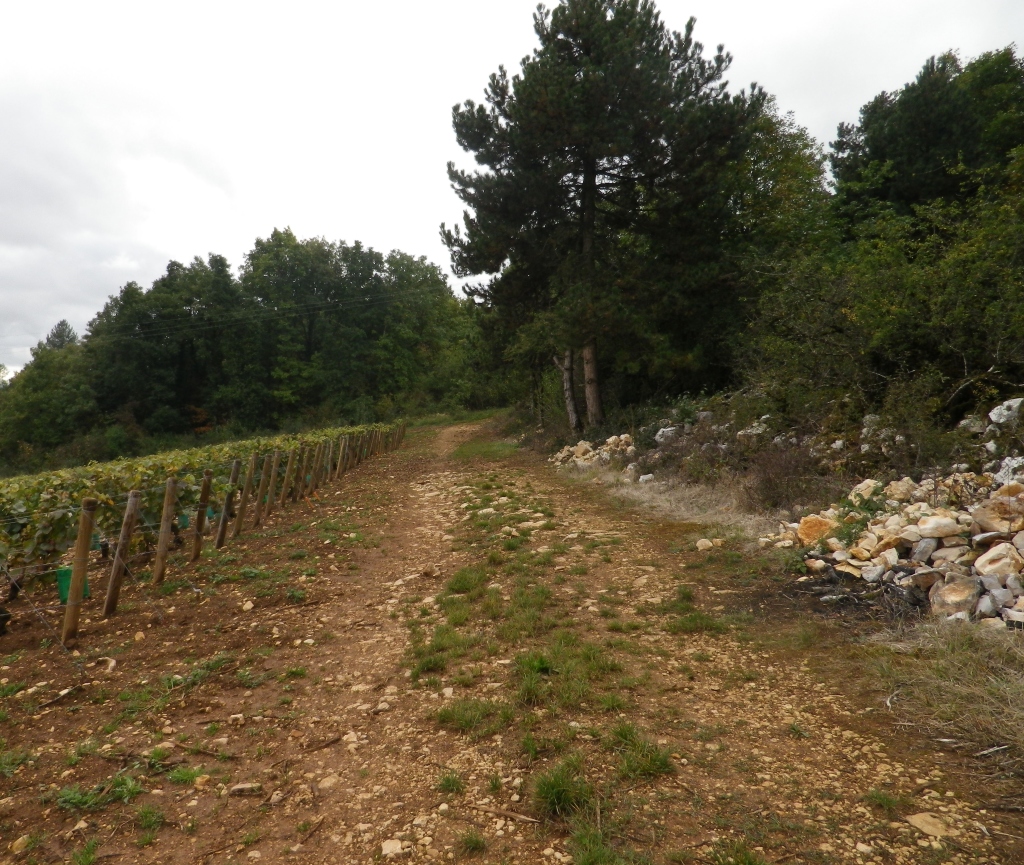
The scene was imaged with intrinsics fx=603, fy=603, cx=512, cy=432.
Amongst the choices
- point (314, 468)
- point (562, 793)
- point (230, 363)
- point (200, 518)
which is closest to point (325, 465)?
point (314, 468)

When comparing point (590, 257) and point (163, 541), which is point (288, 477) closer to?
point (163, 541)

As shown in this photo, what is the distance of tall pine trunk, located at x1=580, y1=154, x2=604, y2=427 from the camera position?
50.4 ft

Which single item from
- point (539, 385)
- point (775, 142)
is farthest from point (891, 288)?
point (539, 385)

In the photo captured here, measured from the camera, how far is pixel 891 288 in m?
8.53

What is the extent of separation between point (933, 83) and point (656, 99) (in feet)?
44.0

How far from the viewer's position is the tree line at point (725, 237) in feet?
26.5

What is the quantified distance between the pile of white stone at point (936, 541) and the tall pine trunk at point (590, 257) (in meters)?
9.31

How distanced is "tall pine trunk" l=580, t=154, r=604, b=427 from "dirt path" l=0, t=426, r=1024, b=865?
10309 mm

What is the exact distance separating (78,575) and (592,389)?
13.7 meters

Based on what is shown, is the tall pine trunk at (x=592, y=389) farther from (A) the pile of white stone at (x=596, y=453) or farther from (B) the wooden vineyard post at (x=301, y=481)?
(B) the wooden vineyard post at (x=301, y=481)

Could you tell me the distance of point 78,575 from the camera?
5.07m

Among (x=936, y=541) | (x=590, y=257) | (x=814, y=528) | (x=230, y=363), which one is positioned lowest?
(x=814, y=528)

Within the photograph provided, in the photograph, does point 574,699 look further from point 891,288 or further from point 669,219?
point 669,219

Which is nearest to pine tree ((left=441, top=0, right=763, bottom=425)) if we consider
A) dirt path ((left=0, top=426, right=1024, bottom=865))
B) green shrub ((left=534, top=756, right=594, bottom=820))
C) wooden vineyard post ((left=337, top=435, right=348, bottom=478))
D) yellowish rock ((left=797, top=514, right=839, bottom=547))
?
wooden vineyard post ((left=337, top=435, right=348, bottom=478))
